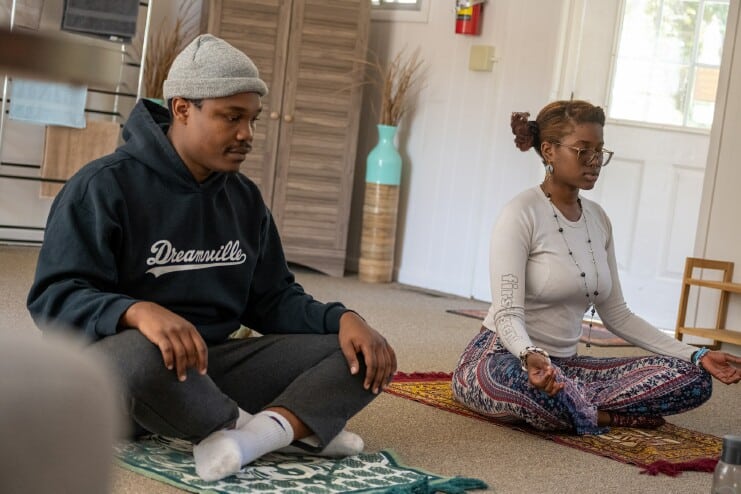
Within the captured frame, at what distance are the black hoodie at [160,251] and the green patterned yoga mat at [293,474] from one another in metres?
0.27

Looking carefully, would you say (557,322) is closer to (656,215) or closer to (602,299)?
(602,299)

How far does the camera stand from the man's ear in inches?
87.7

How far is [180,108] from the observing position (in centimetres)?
224

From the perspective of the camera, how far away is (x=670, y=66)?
5.53 meters

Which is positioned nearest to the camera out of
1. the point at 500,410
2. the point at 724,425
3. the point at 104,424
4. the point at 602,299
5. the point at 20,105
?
the point at 104,424

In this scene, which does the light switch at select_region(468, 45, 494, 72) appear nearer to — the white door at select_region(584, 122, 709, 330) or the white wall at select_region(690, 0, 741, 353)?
the white door at select_region(584, 122, 709, 330)

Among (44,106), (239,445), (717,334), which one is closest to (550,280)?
(239,445)

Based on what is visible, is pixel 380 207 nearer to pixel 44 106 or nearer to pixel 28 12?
pixel 44 106

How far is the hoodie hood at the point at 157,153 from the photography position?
2.22 meters

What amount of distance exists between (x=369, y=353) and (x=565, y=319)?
0.90 meters

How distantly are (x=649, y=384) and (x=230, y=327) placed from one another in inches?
46.7

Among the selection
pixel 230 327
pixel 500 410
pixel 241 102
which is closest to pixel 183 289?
pixel 230 327

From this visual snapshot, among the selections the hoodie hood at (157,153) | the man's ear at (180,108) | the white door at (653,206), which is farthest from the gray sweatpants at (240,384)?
the white door at (653,206)

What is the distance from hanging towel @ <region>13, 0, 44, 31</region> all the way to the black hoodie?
322 centimetres
